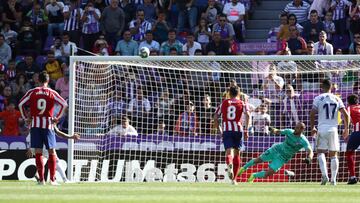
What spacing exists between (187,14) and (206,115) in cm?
605

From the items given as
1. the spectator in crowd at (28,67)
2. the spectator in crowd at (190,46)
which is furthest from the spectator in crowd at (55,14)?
the spectator in crowd at (190,46)

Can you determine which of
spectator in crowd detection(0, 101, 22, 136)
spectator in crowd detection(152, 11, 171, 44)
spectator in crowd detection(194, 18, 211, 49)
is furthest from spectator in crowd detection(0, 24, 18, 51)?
spectator in crowd detection(194, 18, 211, 49)

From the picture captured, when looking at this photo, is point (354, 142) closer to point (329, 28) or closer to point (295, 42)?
point (295, 42)

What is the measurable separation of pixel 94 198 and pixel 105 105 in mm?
9452

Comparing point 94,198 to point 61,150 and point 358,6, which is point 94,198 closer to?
point 61,150

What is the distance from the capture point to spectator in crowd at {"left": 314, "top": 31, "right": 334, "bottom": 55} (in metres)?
26.0

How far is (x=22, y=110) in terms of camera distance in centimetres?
1948

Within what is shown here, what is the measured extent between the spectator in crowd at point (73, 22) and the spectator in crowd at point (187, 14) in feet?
9.16

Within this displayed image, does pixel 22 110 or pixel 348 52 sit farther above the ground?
pixel 348 52

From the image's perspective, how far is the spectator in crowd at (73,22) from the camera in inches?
1195

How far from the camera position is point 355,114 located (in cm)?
2195

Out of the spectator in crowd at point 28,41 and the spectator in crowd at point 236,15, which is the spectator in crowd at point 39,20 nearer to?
the spectator in crowd at point 28,41

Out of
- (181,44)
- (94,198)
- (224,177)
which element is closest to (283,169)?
(224,177)

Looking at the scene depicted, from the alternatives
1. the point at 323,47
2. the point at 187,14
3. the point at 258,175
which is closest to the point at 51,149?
the point at 258,175
